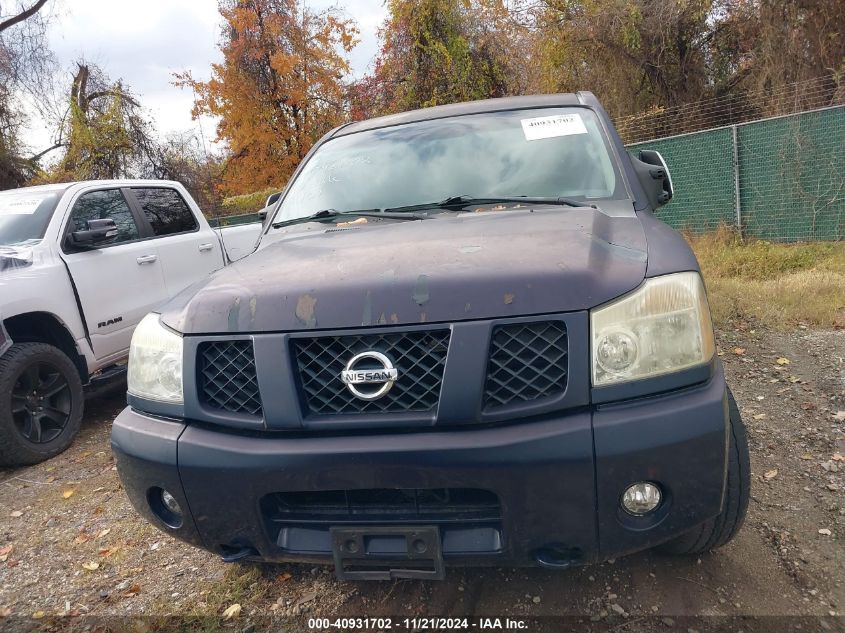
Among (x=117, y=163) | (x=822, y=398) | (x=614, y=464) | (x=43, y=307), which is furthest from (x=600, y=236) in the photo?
(x=117, y=163)

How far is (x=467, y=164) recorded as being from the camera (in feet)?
9.29

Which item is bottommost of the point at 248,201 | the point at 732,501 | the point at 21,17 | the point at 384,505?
the point at 732,501

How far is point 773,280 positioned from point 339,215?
602 cm

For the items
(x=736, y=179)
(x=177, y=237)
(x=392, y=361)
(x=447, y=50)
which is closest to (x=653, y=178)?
(x=392, y=361)

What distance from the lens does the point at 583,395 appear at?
159cm

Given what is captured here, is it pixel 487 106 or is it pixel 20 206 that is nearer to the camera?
pixel 487 106

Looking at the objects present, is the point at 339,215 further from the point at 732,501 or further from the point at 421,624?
the point at 732,501

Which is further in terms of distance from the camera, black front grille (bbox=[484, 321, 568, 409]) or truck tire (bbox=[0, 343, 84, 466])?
truck tire (bbox=[0, 343, 84, 466])

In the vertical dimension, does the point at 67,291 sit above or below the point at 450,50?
below

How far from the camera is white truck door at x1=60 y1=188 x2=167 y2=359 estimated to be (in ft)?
13.9

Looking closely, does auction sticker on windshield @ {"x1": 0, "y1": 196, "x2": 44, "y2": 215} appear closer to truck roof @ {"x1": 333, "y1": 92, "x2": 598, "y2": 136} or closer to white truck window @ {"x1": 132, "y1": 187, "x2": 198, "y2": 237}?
white truck window @ {"x1": 132, "y1": 187, "x2": 198, "y2": 237}

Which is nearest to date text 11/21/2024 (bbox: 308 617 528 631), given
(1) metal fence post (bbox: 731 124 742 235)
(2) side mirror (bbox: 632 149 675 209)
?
(2) side mirror (bbox: 632 149 675 209)

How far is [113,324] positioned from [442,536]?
3.69m

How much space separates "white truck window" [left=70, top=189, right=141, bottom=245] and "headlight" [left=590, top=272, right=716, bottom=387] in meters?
4.17
